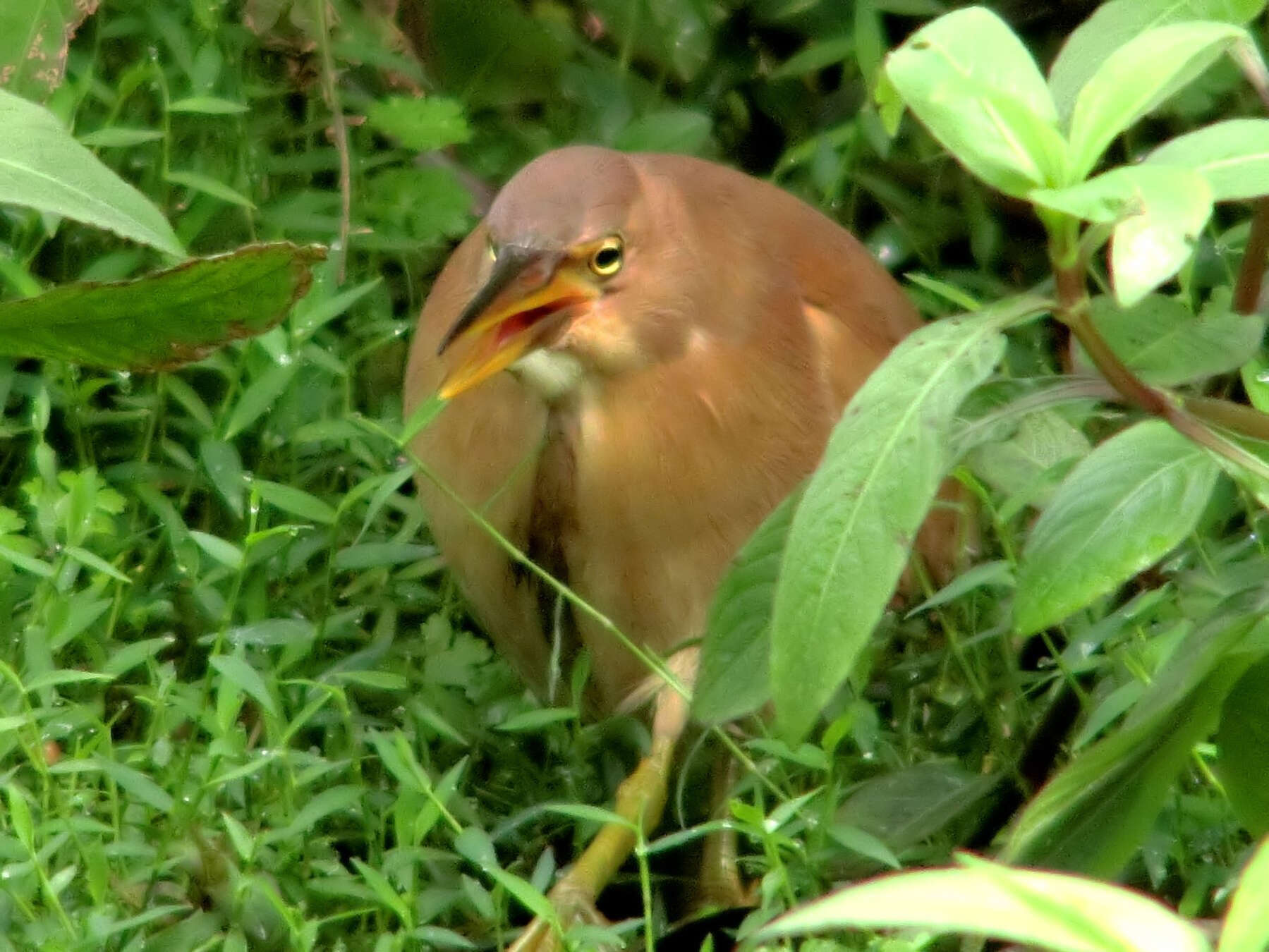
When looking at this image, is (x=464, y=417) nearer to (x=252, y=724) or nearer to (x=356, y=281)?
(x=252, y=724)

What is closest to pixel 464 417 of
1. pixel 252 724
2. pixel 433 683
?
pixel 433 683

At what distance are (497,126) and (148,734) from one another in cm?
157

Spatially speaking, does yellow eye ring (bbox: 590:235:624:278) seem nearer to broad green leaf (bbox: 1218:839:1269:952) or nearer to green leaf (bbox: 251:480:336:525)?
green leaf (bbox: 251:480:336:525)

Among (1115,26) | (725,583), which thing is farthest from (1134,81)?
(725,583)

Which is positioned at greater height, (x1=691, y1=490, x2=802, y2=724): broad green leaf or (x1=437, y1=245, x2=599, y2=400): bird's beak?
(x1=691, y1=490, x2=802, y2=724): broad green leaf

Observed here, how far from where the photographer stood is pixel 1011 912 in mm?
754

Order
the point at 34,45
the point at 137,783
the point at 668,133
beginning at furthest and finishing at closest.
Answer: the point at 668,133 < the point at 34,45 < the point at 137,783

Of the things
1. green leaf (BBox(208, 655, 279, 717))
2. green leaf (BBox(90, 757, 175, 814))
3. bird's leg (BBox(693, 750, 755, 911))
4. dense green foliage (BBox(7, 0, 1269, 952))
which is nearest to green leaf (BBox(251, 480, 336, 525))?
dense green foliage (BBox(7, 0, 1269, 952))

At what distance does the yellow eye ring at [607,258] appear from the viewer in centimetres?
214

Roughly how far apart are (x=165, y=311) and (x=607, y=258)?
648 millimetres

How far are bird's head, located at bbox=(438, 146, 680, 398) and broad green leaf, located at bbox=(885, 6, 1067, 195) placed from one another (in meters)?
0.89

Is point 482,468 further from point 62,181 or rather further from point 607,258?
point 62,181

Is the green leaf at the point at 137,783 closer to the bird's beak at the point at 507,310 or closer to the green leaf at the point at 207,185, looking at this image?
the bird's beak at the point at 507,310

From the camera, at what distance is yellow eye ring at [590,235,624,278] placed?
7.02 ft
